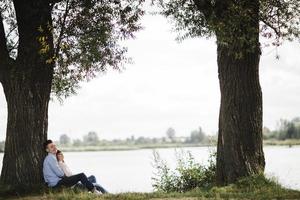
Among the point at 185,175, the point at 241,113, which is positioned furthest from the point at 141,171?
the point at 241,113

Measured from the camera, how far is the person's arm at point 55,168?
15175 millimetres

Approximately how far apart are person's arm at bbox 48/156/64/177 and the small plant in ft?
11.5

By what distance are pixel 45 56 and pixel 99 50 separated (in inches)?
66.9

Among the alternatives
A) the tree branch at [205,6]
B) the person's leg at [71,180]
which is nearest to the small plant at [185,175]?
the person's leg at [71,180]

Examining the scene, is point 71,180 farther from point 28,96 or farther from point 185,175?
point 185,175

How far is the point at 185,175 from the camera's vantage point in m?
17.5

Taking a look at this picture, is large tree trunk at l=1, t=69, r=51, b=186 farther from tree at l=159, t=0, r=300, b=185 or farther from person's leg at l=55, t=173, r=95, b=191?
tree at l=159, t=0, r=300, b=185

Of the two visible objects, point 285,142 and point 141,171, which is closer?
point 141,171

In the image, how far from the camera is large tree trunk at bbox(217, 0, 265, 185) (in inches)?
603

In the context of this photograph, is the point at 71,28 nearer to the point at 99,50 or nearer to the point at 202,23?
the point at 99,50

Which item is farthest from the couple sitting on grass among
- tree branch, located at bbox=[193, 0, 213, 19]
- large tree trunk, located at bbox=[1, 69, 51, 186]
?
tree branch, located at bbox=[193, 0, 213, 19]

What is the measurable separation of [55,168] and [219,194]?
4.47m

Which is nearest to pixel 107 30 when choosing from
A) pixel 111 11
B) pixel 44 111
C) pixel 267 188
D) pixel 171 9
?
pixel 111 11

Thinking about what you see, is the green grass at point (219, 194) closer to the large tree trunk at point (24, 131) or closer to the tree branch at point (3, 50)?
the large tree trunk at point (24, 131)
